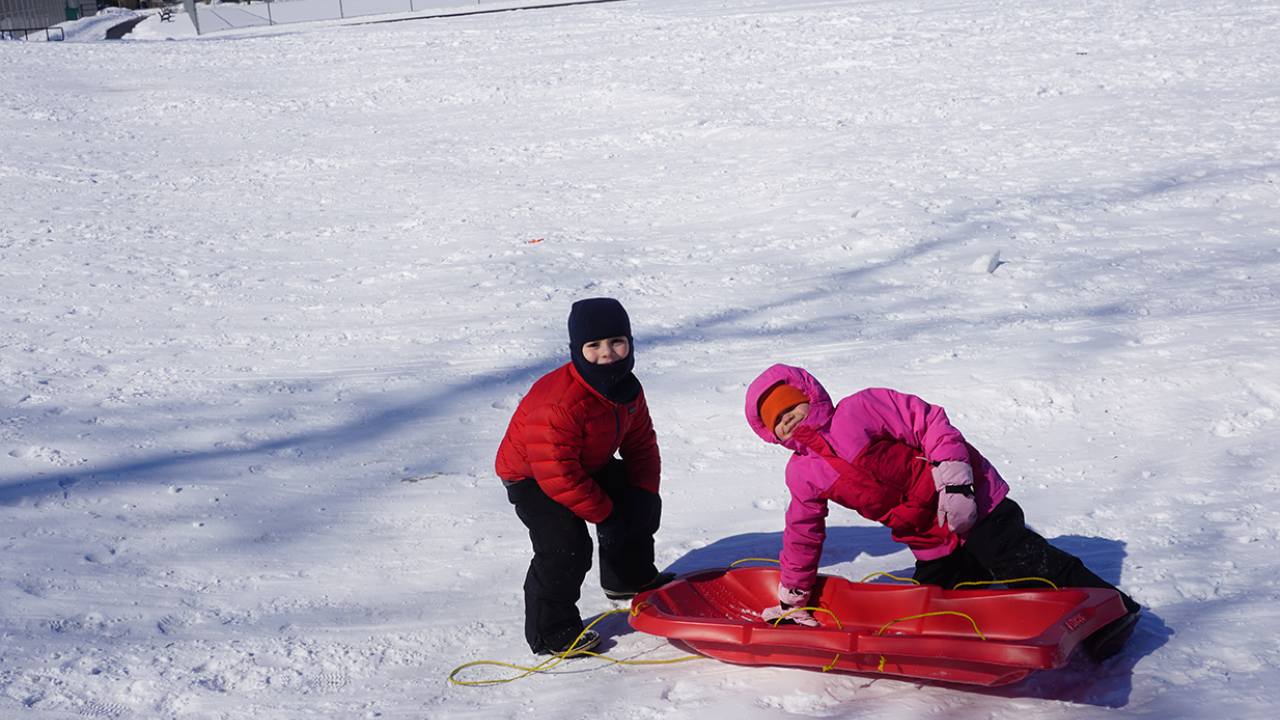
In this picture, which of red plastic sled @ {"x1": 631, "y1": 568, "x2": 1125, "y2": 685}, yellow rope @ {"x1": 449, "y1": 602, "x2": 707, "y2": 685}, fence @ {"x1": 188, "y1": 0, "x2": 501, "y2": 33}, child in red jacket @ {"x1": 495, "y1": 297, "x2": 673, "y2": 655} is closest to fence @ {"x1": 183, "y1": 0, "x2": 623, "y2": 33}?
fence @ {"x1": 188, "y1": 0, "x2": 501, "y2": 33}

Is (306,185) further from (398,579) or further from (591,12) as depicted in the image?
(591,12)

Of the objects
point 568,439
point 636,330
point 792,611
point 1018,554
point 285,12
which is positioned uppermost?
point 285,12

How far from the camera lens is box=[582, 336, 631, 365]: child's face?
2.92 m

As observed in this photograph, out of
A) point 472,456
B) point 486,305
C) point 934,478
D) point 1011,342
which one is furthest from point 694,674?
point 486,305

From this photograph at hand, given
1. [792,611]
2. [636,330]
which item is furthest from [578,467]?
[636,330]

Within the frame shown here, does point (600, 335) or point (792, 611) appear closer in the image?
point (600, 335)

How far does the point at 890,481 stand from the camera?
2.90 metres

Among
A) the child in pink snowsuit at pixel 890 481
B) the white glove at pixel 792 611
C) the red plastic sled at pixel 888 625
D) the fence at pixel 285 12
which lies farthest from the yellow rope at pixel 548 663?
the fence at pixel 285 12

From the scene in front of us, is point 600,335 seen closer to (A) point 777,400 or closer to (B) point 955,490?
(A) point 777,400

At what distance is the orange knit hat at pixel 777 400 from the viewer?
287 centimetres

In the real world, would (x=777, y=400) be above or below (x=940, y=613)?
above

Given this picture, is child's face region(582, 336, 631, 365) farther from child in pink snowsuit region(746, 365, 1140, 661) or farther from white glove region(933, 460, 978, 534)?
white glove region(933, 460, 978, 534)

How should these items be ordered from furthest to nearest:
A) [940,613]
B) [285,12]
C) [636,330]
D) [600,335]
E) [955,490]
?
[285,12] < [636,330] < [940,613] < [600,335] < [955,490]

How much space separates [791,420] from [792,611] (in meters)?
0.65
